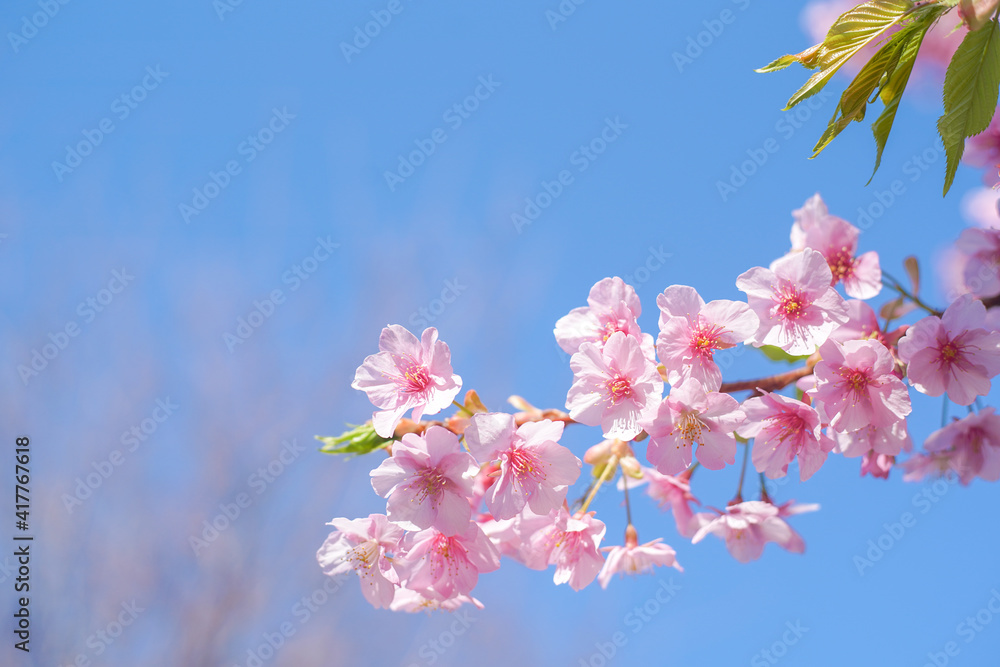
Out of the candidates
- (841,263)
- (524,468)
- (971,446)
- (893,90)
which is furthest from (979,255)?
(524,468)

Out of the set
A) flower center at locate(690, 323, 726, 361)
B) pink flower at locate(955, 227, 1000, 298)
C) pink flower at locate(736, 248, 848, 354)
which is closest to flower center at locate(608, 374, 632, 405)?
flower center at locate(690, 323, 726, 361)

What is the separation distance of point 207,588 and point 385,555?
15.8 ft

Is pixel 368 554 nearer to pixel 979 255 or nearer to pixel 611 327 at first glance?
pixel 611 327

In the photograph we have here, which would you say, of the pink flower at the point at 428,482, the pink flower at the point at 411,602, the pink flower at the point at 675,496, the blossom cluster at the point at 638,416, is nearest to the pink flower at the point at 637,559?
the blossom cluster at the point at 638,416

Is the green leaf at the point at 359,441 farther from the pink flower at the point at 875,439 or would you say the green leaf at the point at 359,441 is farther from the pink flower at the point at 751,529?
the pink flower at the point at 875,439

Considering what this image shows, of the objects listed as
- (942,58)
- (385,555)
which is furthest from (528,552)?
(942,58)

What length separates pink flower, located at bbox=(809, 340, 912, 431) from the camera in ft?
3.17

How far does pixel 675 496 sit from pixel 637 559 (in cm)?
17

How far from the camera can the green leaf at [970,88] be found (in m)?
0.74

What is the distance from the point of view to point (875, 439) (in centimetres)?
102

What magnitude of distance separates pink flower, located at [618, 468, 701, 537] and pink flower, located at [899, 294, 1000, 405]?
47 cm

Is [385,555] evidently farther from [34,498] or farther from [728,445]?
[34,498]

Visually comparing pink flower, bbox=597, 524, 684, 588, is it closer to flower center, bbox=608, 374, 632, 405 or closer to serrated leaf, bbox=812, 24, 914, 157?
flower center, bbox=608, 374, 632, 405

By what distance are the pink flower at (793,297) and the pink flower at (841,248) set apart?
0.33 meters
